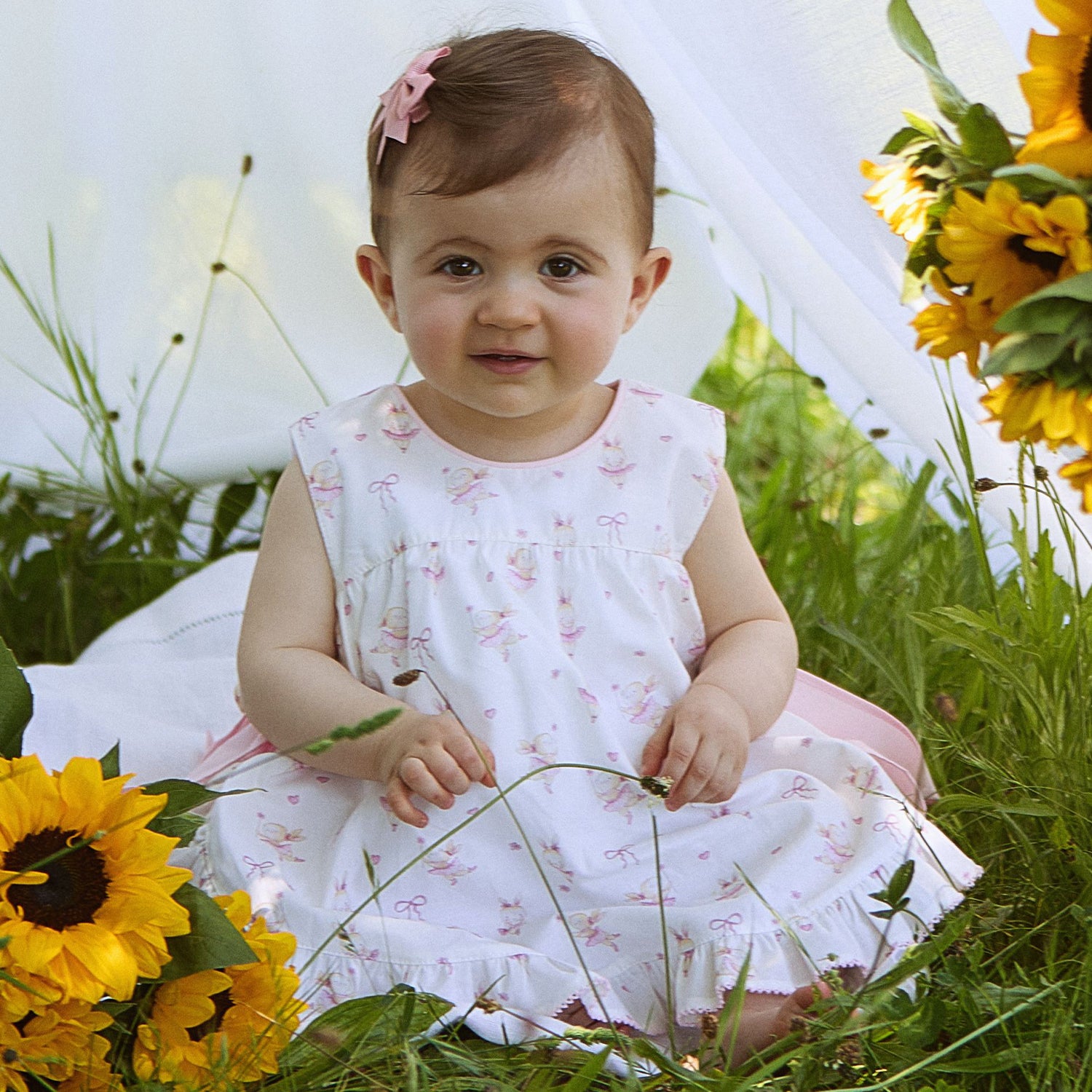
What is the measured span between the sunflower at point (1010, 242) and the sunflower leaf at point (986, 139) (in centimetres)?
2

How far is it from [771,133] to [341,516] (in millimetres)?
605

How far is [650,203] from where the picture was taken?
1261mm

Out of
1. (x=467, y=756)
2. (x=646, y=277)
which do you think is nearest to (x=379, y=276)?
(x=646, y=277)

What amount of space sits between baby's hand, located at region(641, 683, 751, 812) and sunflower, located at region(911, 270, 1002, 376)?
1.12 ft

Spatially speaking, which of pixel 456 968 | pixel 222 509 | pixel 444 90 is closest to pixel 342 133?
pixel 222 509

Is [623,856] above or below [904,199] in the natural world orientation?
below

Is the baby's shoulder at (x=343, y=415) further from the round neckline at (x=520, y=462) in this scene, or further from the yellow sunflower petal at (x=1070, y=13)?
the yellow sunflower petal at (x=1070, y=13)

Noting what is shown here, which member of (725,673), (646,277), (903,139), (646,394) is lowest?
(725,673)

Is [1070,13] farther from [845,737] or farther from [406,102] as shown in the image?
[845,737]

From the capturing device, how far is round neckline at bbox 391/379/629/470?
1278mm

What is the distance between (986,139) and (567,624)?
0.51 m

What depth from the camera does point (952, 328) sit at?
3.28ft

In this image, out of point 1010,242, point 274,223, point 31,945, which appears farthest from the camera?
point 274,223

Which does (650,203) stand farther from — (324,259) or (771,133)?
(324,259)
